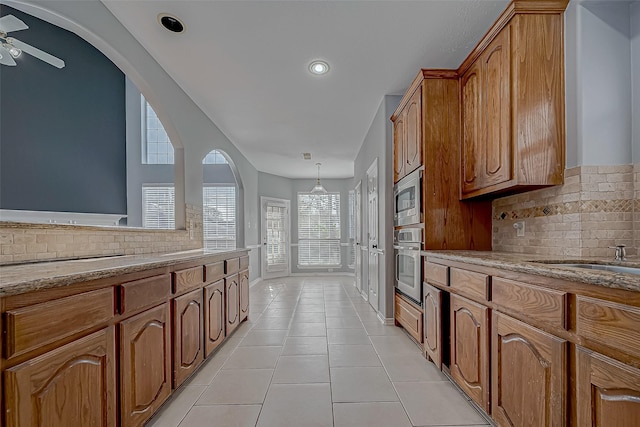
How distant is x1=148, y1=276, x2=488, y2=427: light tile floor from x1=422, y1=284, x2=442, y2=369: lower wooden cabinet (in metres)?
0.12

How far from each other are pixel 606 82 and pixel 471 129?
825 millimetres

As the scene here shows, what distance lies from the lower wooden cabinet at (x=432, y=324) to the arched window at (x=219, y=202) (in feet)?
16.0

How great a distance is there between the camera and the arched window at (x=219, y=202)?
655 cm

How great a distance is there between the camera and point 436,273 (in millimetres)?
2271

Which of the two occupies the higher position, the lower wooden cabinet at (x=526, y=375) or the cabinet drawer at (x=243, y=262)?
the cabinet drawer at (x=243, y=262)

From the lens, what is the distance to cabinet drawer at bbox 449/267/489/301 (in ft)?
5.35

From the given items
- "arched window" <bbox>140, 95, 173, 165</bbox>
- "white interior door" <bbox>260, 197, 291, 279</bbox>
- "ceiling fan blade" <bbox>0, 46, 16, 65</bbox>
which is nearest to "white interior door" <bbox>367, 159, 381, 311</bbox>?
"white interior door" <bbox>260, 197, 291, 279</bbox>

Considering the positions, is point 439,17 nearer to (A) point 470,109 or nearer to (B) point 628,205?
(A) point 470,109

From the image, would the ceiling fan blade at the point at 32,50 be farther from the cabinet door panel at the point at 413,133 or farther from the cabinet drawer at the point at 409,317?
the cabinet drawer at the point at 409,317

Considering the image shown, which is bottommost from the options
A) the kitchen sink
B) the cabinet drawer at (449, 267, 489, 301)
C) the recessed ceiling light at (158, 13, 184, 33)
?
the cabinet drawer at (449, 267, 489, 301)


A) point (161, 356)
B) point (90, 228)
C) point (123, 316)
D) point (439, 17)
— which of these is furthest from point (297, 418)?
point (439, 17)

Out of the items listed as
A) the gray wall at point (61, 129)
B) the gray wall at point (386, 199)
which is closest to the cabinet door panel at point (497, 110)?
the gray wall at point (386, 199)

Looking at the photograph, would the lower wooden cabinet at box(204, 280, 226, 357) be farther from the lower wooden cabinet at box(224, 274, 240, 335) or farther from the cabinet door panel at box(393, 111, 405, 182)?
the cabinet door panel at box(393, 111, 405, 182)

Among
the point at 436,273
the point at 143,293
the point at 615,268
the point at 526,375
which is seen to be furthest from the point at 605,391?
the point at 143,293
